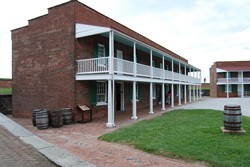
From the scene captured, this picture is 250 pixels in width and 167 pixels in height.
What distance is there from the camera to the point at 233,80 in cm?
4212

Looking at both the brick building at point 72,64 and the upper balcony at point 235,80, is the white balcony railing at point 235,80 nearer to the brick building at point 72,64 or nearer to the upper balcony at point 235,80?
the upper balcony at point 235,80

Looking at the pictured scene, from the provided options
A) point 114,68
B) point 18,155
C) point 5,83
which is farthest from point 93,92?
point 5,83

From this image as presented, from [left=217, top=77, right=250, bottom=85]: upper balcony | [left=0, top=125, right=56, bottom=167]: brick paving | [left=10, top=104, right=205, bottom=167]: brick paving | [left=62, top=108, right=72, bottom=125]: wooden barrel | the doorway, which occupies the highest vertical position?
[left=217, top=77, right=250, bottom=85]: upper balcony

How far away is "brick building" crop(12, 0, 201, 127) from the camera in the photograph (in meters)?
12.6

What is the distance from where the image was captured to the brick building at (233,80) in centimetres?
4194

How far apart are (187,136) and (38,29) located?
1221cm

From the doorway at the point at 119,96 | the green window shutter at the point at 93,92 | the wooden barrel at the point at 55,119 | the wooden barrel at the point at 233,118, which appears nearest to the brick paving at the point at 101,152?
the wooden barrel at the point at 55,119

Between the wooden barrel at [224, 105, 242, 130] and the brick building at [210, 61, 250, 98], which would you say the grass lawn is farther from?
the brick building at [210, 61, 250, 98]

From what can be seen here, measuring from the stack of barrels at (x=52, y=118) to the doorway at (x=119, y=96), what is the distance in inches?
239

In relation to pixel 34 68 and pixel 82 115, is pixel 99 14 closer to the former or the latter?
pixel 34 68

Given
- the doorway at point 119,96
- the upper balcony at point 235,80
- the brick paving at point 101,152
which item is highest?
the upper balcony at point 235,80

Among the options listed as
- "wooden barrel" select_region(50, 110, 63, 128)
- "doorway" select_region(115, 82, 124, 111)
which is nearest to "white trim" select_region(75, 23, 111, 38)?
"wooden barrel" select_region(50, 110, 63, 128)

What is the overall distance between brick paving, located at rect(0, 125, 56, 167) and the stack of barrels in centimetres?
283

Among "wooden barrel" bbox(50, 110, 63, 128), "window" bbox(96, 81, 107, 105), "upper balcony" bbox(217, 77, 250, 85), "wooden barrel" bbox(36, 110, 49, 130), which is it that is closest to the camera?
"wooden barrel" bbox(36, 110, 49, 130)
